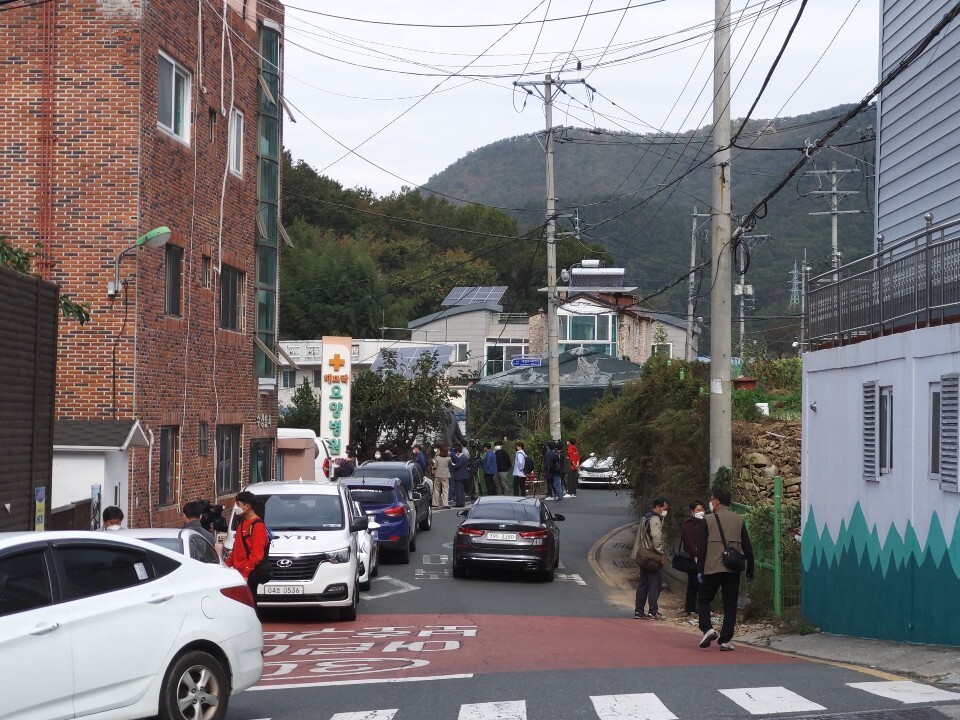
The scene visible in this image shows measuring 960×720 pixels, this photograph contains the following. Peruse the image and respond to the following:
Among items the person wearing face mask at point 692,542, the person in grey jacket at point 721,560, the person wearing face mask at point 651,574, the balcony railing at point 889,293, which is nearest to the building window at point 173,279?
the person wearing face mask at point 651,574

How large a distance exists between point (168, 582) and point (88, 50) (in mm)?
14776

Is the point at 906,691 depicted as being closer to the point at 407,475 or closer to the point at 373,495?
the point at 373,495

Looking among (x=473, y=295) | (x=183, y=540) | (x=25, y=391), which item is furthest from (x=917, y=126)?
(x=473, y=295)

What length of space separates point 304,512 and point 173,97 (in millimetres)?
9284

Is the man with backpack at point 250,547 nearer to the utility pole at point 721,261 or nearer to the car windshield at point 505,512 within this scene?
the utility pole at point 721,261

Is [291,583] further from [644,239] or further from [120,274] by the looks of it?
[644,239]

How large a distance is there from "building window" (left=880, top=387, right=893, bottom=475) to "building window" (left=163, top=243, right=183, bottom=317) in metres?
13.3

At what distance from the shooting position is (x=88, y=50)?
69.3ft

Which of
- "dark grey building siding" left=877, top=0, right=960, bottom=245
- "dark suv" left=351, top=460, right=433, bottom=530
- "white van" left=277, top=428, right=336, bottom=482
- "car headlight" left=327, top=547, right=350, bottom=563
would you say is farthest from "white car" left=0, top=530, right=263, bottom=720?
"white van" left=277, top=428, right=336, bottom=482

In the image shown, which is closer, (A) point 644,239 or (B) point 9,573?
(B) point 9,573

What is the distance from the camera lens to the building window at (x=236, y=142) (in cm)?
2728

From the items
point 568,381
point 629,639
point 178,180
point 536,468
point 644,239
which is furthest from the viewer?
point 644,239

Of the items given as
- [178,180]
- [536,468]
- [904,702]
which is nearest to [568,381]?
[536,468]

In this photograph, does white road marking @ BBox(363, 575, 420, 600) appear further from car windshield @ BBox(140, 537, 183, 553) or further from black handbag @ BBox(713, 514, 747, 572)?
car windshield @ BBox(140, 537, 183, 553)
